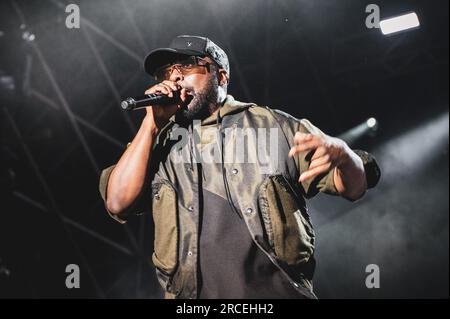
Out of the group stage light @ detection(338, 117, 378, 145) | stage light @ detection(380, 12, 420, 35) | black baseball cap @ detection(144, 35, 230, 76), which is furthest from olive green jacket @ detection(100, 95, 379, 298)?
stage light @ detection(338, 117, 378, 145)

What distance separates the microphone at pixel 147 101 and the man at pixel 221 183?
1.3 inches

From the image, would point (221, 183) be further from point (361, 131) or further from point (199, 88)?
point (361, 131)

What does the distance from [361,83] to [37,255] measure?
4.22m

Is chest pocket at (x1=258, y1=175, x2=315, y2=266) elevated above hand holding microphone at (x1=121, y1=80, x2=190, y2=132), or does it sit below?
below

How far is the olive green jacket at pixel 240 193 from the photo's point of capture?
6.11 feet

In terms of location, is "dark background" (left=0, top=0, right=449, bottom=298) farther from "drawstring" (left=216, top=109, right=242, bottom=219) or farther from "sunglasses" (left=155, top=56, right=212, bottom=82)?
"drawstring" (left=216, top=109, right=242, bottom=219)

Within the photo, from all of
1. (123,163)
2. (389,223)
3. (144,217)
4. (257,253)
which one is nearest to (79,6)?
(144,217)

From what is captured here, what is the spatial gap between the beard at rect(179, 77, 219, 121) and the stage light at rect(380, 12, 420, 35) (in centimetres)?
336

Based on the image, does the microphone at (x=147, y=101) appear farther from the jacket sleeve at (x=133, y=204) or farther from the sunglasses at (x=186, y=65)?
the jacket sleeve at (x=133, y=204)

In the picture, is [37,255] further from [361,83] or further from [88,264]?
[361,83]

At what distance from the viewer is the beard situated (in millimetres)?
2201

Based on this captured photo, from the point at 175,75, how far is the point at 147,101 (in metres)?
0.35

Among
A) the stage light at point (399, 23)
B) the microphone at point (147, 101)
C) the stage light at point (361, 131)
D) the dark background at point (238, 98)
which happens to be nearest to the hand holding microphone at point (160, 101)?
the microphone at point (147, 101)

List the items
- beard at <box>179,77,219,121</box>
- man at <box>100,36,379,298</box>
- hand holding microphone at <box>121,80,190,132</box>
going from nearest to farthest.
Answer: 1. man at <box>100,36,379,298</box>
2. hand holding microphone at <box>121,80,190,132</box>
3. beard at <box>179,77,219,121</box>
